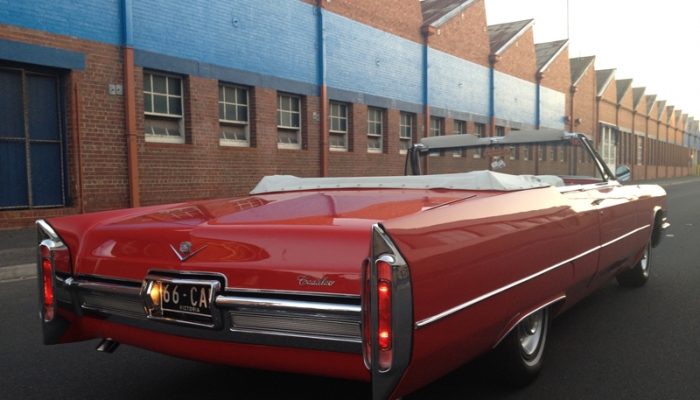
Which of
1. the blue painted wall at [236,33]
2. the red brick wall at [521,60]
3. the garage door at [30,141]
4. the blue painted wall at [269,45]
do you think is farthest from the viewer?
the red brick wall at [521,60]

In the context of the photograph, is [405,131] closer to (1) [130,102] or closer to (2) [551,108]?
(1) [130,102]

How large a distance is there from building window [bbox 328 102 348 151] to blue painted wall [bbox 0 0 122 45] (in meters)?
6.50

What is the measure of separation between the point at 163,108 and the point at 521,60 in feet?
60.8

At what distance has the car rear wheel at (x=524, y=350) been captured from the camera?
2834 millimetres

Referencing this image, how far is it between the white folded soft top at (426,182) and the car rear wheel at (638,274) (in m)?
2.02

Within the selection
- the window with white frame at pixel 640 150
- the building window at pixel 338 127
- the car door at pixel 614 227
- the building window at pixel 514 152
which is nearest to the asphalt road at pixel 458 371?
the car door at pixel 614 227

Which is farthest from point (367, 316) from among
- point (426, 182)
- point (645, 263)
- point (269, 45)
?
point (269, 45)

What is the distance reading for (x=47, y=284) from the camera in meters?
2.80

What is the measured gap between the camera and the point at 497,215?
2.64 m

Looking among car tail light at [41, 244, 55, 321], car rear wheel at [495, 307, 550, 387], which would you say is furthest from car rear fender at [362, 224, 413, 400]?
car tail light at [41, 244, 55, 321]

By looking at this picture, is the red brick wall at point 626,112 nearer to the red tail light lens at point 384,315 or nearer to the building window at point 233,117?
the building window at point 233,117

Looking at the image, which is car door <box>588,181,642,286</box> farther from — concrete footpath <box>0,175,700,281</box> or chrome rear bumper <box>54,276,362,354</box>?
concrete footpath <box>0,175,700,281</box>

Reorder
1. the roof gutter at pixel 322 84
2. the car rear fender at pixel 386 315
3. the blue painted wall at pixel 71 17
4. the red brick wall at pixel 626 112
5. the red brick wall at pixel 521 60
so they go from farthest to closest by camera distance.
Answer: the red brick wall at pixel 626 112, the red brick wall at pixel 521 60, the roof gutter at pixel 322 84, the blue painted wall at pixel 71 17, the car rear fender at pixel 386 315

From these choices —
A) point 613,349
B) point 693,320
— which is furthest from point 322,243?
point 693,320
